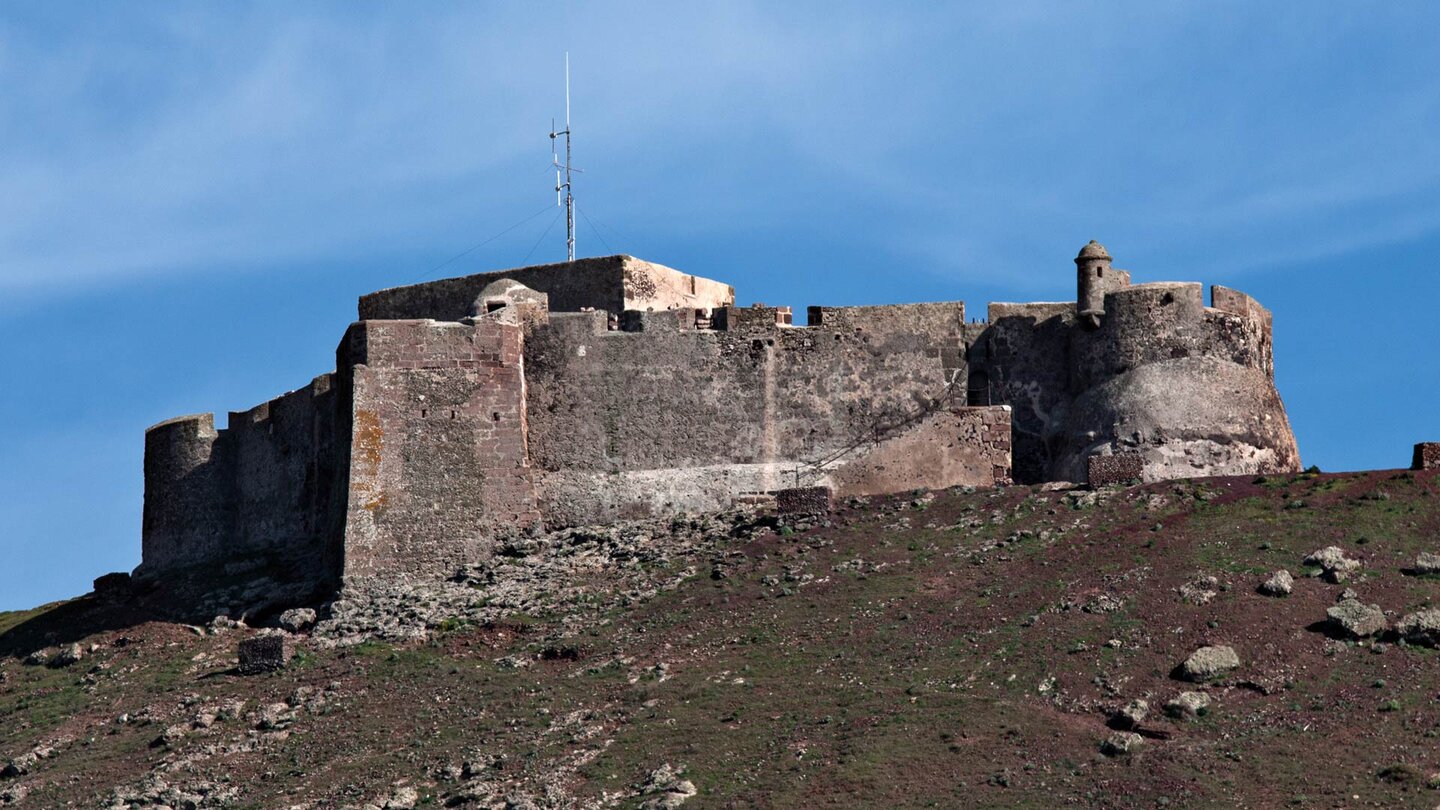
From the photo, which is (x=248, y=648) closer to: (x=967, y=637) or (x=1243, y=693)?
(x=967, y=637)

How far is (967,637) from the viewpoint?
43.9 m

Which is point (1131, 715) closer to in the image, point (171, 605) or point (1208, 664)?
point (1208, 664)

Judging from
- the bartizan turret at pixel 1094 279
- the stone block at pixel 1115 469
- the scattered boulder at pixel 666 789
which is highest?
the bartizan turret at pixel 1094 279

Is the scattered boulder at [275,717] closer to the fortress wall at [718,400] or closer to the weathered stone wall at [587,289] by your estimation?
the fortress wall at [718,400]

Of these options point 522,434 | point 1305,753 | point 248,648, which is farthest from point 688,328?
point 1305,753

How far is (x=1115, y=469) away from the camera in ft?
163

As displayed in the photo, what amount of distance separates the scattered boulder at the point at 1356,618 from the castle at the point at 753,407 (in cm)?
822

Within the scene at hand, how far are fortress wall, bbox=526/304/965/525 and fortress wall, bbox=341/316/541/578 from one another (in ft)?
2.83

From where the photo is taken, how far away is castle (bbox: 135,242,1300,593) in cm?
5125

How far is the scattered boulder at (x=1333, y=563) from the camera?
4400 cm

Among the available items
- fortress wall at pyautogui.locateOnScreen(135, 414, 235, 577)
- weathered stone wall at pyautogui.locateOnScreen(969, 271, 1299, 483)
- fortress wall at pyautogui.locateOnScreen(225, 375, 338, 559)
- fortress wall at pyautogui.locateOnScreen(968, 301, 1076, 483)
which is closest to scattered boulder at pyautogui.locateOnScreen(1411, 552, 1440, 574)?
weathered stone wall at pyautogui.locateOnScreen(969, 271, 1299, 483)

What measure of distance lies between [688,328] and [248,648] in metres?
11.4

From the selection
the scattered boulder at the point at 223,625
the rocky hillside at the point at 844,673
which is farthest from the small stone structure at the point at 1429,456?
the scattered boulder at the point at 223,625

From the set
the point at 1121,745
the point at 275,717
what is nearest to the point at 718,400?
the point at 275,717
